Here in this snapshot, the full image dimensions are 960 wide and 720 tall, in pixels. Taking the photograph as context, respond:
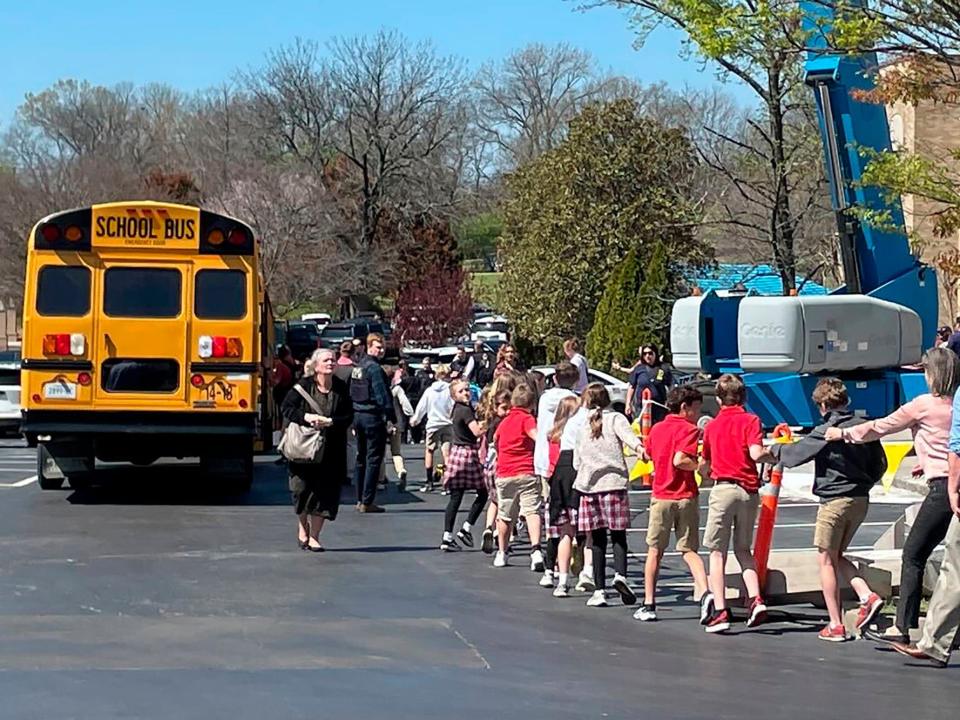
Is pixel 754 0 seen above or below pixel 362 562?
above

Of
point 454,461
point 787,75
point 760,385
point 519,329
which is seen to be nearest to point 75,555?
point 454,461

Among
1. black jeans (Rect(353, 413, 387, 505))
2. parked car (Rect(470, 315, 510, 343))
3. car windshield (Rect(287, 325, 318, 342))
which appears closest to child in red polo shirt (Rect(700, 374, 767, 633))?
black jeans (Rect(353, 413, 387, 505))

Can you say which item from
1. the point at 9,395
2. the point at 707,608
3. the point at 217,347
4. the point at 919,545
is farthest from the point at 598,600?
the point at 9,395

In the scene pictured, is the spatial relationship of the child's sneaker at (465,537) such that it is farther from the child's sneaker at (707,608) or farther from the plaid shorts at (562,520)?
the child's sneaker at (707,608)

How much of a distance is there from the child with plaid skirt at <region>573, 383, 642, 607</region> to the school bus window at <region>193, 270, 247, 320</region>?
7.08m

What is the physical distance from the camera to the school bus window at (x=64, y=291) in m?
16.9

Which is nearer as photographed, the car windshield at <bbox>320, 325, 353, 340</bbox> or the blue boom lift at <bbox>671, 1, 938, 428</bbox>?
the blue boom lift at <bbox>671, 1, 938, 428</bbox>

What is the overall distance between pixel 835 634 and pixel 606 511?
1973mm

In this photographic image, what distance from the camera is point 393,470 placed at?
→ 22.9m

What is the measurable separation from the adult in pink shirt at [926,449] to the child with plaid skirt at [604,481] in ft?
6.51

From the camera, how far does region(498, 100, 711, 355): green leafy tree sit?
38906 mm

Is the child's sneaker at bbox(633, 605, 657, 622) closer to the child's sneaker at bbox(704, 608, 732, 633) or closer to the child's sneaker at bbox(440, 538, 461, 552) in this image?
the child's sneaker at bbox(704, 608, 732, 633)

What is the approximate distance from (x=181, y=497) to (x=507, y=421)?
6.61m

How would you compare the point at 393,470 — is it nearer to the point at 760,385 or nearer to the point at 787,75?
the point at 760,385
